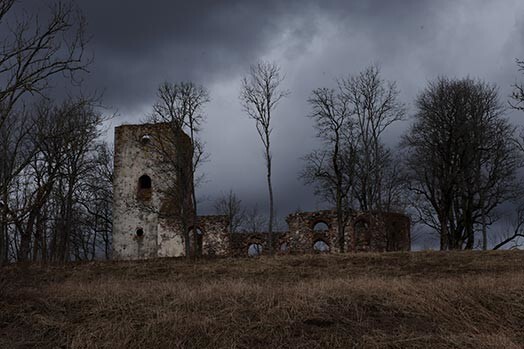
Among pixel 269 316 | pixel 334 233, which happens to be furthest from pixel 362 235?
pixel 269 316

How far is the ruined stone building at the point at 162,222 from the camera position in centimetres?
2641

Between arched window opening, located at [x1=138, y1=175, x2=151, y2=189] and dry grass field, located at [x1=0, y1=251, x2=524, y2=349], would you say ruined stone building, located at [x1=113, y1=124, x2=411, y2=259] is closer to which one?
arched window opening, located at [x1=138, y1=175, x2=151, y2=189]

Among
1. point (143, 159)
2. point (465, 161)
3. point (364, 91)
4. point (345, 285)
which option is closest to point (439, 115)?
point (465, 161)

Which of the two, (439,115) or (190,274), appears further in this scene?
(439,115)

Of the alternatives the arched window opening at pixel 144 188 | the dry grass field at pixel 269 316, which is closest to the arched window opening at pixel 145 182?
the arched window opening at pixel 144 188

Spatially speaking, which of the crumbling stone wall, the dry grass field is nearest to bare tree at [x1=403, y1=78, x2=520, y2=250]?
the crumbling stone wall

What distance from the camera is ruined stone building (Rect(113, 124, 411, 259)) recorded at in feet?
86.6

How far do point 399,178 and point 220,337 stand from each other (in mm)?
22784

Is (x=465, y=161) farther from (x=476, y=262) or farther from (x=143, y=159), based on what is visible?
(x=143, y=159)

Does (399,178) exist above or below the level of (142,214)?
above

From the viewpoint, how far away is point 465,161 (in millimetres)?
25109

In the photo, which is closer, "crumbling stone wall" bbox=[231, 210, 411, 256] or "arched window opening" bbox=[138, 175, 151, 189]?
"crumbling stone wall" bbox=[231, 210, 411, 256]

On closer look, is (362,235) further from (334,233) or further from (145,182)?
(145,182)

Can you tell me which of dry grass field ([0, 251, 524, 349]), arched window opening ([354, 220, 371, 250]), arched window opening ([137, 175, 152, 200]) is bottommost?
dry grass field ([0, 251, 524, 349])
